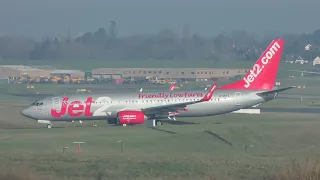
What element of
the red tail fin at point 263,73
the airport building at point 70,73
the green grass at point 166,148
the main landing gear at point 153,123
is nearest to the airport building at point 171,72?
the airport building at point 70,73

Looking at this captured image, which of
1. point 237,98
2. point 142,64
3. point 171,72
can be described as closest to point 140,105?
point 237,98

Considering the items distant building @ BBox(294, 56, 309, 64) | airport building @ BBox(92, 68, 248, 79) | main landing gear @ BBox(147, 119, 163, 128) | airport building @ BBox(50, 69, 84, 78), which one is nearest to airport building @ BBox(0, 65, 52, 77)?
airport building @ BBox(50, 69, 84, 78)

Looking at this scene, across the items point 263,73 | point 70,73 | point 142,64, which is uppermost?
point 142,64

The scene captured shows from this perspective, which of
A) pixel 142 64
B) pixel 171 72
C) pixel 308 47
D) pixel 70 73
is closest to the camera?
pixel 171 72

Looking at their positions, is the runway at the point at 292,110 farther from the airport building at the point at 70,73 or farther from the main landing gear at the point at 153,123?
the airport building at the point at 70,73

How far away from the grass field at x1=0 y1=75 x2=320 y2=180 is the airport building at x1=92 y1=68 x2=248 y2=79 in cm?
6004

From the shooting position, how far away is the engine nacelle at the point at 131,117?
4662cm

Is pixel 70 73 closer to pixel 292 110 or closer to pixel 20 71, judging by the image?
pixel 20 71

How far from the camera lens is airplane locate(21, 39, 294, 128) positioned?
155 ft

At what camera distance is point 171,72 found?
395 ft

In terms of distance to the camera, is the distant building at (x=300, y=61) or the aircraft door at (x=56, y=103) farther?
the distant building at (x=300, y=61)

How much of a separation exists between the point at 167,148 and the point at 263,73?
1624 centimetres

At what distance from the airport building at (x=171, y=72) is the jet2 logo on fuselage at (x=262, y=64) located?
63.0 metres

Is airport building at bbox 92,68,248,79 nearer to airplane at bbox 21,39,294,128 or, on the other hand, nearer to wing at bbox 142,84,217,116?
airplane at bbox 21,39,294,128
